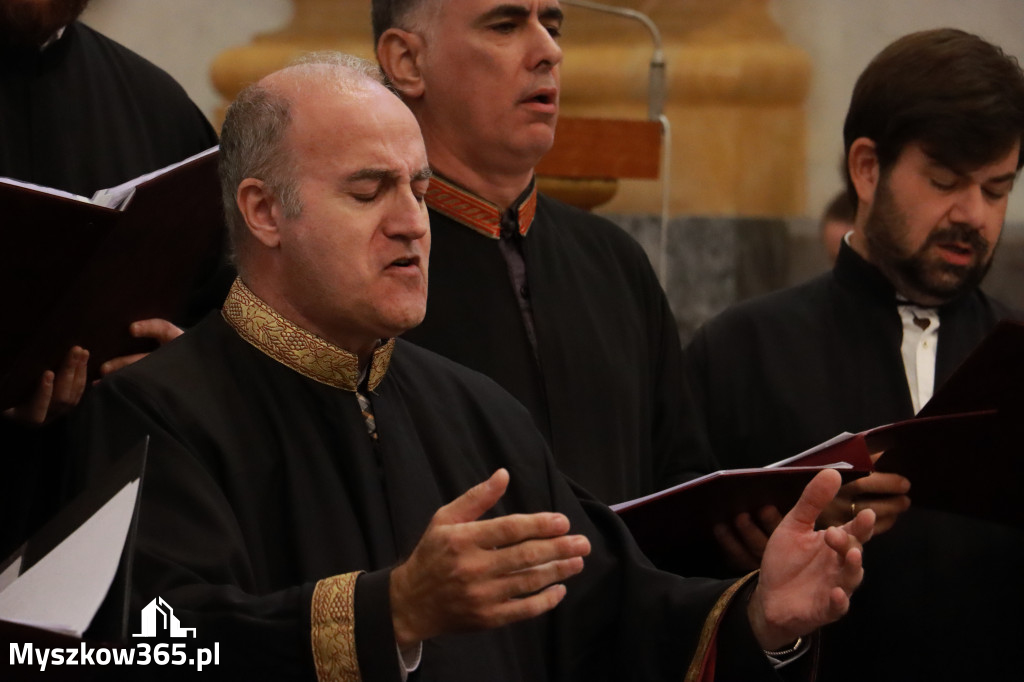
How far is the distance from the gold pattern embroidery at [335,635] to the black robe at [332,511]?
0.01 meters

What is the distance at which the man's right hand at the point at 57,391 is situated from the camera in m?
2.79

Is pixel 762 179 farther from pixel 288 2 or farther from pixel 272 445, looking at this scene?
pixel 272 445

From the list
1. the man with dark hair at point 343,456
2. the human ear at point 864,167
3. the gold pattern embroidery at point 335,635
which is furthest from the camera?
the human ear at point 864,167

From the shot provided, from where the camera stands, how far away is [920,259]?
12.7 ft

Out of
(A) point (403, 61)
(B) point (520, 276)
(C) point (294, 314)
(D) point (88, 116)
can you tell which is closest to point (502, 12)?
(A) point (403, 61)

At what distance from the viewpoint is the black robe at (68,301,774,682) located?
2.29 m

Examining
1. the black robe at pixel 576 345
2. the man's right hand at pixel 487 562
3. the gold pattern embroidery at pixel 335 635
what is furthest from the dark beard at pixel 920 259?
the gold pattern embroidery at pixel 335 635

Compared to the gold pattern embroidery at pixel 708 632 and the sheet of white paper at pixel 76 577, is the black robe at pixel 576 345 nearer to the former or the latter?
the gold pattern embroidery at pixel 708 632

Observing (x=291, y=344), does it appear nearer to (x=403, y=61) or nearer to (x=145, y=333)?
(x=145, y=333)

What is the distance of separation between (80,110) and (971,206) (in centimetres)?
227

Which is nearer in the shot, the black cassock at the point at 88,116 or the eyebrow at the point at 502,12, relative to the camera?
the black cassock at the point at 88,116

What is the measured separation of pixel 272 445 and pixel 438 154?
1.25 metres

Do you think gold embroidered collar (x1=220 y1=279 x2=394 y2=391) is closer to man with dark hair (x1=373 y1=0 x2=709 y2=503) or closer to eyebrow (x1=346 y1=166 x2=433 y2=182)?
eyebrow (x1=346 y1=166 x2=433 y2=182)

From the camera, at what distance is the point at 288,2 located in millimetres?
6602
